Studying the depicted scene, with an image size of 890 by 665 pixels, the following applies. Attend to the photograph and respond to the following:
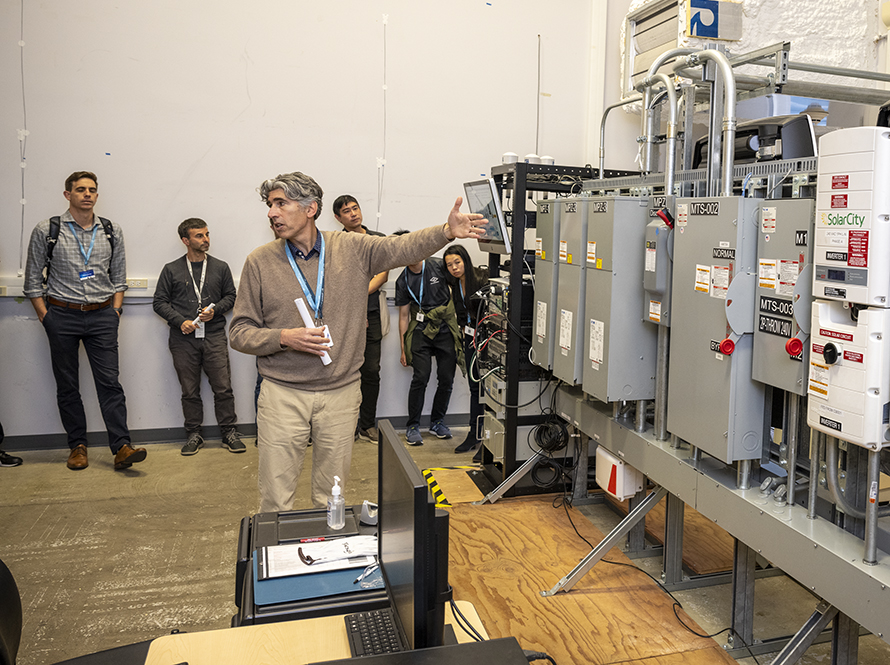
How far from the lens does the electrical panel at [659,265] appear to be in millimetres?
2826

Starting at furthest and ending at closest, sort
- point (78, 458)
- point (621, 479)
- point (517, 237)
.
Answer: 1. point (78, 458)
2. point (517, 237)
3. point (621, 479)

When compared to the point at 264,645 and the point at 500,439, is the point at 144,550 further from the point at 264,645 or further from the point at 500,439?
the point at 264,645

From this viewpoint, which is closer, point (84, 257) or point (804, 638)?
point (804, 638)

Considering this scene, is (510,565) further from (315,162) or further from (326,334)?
(315,162)

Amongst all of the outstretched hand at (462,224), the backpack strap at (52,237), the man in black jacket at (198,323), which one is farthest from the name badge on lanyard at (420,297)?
the outstretched hand at (462,224)

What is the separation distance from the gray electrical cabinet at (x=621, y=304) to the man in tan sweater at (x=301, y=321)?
882 millimetres

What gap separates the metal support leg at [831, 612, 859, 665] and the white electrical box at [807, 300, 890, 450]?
719 mm

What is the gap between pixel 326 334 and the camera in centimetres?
259

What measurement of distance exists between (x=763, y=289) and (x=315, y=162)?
3.86 meters

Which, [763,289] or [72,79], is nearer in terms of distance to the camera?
[763,289]

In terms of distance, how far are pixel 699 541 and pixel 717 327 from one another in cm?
165

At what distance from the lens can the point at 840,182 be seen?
1896 millimetres

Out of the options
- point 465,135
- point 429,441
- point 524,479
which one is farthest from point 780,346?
point 465,135

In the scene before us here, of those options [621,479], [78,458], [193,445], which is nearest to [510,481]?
[621,479]
